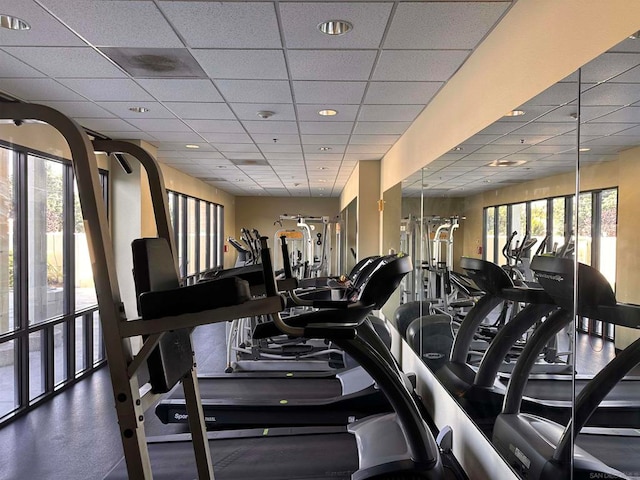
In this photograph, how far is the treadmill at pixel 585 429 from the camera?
62.8 inches

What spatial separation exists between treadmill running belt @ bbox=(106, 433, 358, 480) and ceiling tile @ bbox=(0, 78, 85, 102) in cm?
270

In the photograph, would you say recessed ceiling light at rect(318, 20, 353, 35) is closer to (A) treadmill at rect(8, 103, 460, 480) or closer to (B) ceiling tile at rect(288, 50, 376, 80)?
(B) ceiling tile at rect(288, 50, 376, 80)

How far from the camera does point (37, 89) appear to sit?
3.59 meters

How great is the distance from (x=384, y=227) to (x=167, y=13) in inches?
170

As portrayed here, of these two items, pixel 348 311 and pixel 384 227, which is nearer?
pixel 348 311

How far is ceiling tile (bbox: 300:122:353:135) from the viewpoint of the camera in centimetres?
464

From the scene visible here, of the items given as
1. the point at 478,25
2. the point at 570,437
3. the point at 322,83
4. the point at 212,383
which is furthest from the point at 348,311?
the point at 212,383

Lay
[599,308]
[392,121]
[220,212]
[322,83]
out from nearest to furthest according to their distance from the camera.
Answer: [599,308]
[322,83]
[392,121]
[220,212]

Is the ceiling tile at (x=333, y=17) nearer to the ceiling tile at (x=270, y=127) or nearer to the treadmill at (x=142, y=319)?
the treadmill at (x=142, y=319)

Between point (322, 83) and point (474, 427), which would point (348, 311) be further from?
point (322, 83)

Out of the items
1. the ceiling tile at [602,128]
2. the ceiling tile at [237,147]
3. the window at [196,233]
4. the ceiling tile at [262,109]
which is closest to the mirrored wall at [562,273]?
the ceiling tile at [602,128]

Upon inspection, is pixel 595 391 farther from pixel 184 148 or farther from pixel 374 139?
pixel 184 148

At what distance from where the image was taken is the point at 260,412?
3.46 meters

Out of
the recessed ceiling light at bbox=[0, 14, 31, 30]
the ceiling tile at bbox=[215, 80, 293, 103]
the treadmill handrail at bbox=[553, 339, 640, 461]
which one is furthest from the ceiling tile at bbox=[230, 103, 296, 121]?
the treadmill handrail at bbox=[553, 339, 640, 461]
